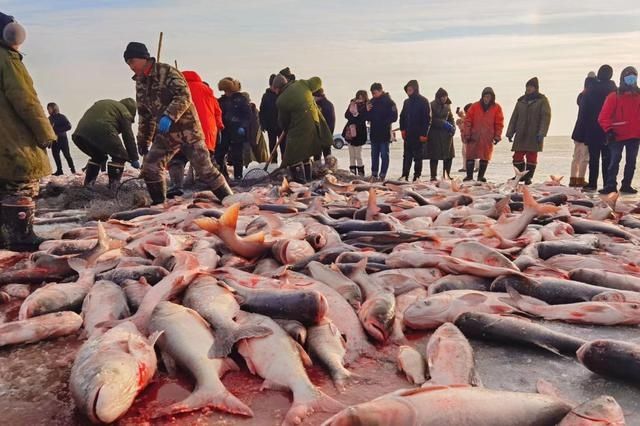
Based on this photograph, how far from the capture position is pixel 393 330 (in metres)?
3.36

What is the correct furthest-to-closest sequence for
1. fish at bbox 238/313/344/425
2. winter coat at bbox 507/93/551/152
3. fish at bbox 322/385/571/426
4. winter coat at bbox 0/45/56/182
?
winter coat at bbox 507/93/551/152 → winter coat at bbox 0/45/56/182 → fish at bbox 238/313/344/425 → fish at bbox 322/385/571/426

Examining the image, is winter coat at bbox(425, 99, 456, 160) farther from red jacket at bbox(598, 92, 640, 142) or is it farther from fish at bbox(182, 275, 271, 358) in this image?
fish at bbox(182, 275, 271, 358)

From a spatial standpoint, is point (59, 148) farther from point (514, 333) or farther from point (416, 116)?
point (514, 333)

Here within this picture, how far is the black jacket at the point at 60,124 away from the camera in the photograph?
16.9 meters

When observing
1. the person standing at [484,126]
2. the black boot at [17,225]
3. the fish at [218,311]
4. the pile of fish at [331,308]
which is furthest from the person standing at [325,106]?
the fish at [218,311]

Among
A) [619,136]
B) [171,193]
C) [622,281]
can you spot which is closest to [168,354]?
[622,281]

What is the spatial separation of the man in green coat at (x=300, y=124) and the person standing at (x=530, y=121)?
4504 millimetres

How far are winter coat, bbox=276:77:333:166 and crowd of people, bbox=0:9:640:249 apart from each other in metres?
0.02

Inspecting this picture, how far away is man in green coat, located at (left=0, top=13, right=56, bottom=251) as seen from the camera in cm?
549

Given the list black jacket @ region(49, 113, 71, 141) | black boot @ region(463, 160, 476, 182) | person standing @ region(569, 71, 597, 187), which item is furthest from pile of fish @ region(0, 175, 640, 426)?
black jacket @ region(49, 113, 71, 141)

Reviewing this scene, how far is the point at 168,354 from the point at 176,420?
565 millimetres

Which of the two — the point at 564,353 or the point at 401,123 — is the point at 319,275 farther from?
the point at 401,123

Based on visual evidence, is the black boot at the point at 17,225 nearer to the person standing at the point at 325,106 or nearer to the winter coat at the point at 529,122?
the person standing at the point at 325,106

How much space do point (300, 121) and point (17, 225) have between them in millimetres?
6568
